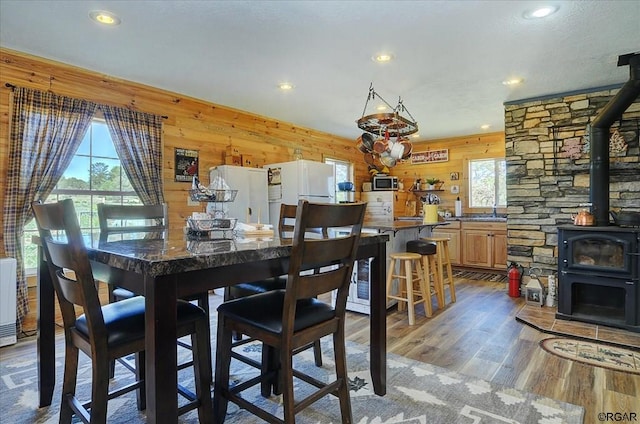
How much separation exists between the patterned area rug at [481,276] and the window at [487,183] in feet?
4.28

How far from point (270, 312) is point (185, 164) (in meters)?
3.12

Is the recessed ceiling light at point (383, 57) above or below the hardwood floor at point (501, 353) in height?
above

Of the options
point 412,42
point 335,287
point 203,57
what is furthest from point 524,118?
point 335,287

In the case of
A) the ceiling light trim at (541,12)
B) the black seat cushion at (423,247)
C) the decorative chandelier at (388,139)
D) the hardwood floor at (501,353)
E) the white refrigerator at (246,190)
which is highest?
the ceiling light trim at (541,12)

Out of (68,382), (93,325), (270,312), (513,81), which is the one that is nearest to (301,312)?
(270,312)

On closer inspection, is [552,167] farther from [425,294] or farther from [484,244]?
[425,294]

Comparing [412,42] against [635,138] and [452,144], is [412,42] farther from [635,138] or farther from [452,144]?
[452,144]

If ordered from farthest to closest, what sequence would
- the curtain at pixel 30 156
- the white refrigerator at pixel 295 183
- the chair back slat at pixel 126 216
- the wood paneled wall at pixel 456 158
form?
the wood paneled wall at pixel 456 158 < the white refrigerator at pixel 295 183 < the curtain at pixel 30 156 < the chair back slat at pixel 126 216

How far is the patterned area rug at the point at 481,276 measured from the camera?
5.33 metres

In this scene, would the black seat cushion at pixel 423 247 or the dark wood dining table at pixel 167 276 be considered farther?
the black seat cushion at pixel 423 247

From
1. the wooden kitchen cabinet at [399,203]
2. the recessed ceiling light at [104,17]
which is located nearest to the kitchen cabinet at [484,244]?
the wooden kitchen cabinet at [399,203]

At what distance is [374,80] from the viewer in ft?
11.9

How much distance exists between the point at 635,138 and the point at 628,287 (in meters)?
1.62

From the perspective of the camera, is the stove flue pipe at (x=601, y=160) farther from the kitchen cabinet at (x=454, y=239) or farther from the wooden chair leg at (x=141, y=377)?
the wooden chair leg at (x=141, y=377)
